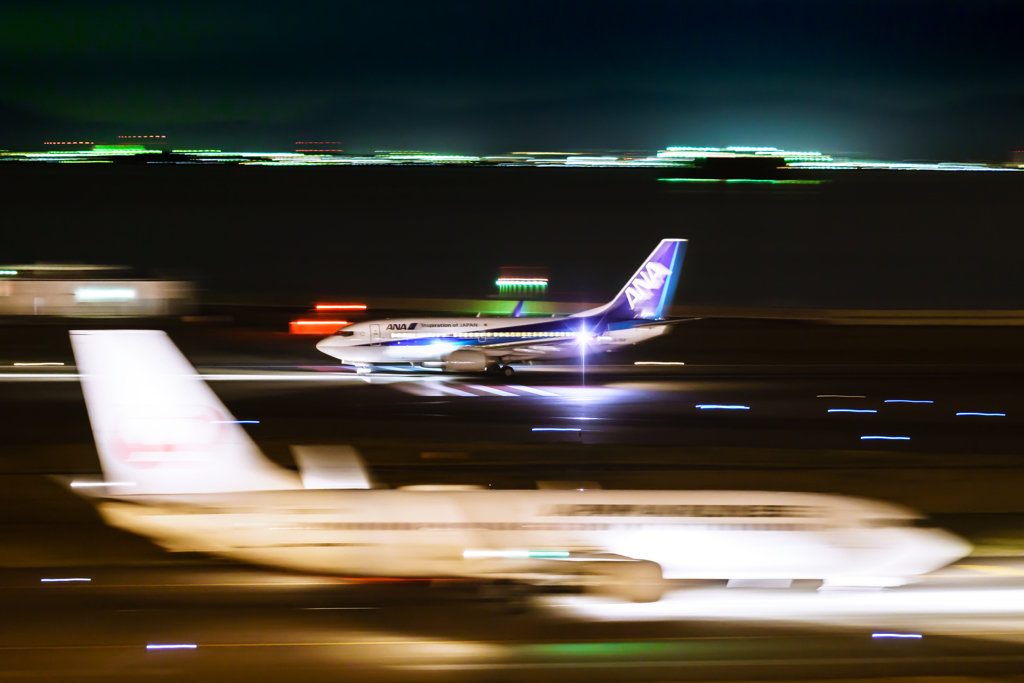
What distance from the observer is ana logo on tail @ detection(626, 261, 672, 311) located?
41.4 metres

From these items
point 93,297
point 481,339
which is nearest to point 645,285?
point 481,339

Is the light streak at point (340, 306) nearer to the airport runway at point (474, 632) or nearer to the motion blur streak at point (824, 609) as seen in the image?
the airport runway at point (474, 632)

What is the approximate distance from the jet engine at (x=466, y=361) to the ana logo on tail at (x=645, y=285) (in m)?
6.89

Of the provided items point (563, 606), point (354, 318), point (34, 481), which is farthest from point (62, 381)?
point (563, 606)

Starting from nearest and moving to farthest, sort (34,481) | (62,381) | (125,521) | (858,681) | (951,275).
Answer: (858,681) < (125,521) < (34,481) < (62,381) < (951,275)

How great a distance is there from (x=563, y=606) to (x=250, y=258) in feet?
330

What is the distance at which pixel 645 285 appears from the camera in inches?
1636

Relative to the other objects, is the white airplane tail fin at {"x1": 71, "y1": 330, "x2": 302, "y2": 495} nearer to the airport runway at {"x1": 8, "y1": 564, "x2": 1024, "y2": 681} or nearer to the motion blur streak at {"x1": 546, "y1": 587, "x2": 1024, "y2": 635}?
the airport runway at {"x1": 8, "y1": 564, "x2": 1024, "y2": 681}

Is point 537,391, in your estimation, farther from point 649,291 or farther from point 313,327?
point 313,327

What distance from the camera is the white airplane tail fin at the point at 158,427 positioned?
13.2 m

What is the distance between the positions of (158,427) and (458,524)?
4361 millimetres

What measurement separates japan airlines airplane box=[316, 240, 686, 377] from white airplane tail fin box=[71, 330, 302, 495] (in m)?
24.4

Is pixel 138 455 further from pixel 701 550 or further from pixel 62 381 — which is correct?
pixel 62 381

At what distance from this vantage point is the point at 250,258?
109m
